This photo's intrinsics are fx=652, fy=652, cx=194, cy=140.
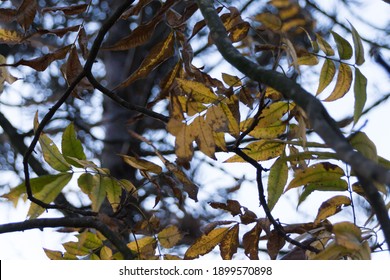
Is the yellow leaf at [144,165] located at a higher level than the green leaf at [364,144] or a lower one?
higher

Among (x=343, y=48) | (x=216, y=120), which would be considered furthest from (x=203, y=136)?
(x=343, y=48)

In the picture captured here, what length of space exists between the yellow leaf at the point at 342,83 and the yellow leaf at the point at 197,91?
201 mm

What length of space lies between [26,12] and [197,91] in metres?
0.32

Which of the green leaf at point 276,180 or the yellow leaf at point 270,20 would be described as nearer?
the yellow leaf at point 270,20

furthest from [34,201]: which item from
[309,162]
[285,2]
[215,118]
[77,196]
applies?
[77,196]

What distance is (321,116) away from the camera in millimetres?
601

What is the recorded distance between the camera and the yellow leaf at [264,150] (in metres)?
1.06

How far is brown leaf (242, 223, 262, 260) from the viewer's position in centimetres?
110

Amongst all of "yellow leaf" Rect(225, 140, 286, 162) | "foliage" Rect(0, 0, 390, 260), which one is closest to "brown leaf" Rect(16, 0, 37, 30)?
"foliage" Rect(0, 0, 390, 260)

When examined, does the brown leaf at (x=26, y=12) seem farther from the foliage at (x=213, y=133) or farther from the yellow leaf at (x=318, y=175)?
the yellow leaf at (x=318, y=175)

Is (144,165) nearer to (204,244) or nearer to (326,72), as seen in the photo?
(204,244)

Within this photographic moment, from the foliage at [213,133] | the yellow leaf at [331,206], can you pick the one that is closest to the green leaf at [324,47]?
the foliage at [213,133]

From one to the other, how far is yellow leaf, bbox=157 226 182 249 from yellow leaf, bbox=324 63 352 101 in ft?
1.23

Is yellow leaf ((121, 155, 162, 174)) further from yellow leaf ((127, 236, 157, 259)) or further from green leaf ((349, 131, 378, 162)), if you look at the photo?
green leaf ((349, 131, 378, 162))
